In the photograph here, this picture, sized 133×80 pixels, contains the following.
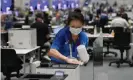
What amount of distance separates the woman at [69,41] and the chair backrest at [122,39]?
5509 millimetres

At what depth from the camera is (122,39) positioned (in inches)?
386

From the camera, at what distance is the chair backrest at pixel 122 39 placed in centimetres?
972

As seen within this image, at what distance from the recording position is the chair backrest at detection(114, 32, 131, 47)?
9.72 metres

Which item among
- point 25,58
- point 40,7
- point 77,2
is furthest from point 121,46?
point 77,2

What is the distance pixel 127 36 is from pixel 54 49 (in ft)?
18.8

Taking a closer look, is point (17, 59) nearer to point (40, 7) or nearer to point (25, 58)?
point (25, 58)

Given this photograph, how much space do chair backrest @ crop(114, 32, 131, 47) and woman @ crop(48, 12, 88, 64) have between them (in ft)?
18.1

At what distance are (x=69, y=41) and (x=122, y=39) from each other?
18.6 feet

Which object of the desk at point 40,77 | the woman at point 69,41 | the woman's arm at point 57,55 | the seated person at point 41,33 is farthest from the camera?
the seated person at point 41,33

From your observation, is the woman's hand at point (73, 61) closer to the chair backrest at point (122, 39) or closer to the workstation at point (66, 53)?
the workstation at point (66, 53)

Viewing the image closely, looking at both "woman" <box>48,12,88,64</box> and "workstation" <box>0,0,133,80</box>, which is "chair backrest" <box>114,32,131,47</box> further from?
"woman" <box>48,12,88,64</box>

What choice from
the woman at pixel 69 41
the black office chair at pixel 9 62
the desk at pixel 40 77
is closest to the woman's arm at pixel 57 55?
the woman at pixel 69 41

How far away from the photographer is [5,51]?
681 cm

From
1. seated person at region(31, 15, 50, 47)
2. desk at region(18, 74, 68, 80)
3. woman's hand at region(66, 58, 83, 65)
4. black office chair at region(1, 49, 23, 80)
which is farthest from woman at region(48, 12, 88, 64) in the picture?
seated person at region(31, 15, 50, 47)
